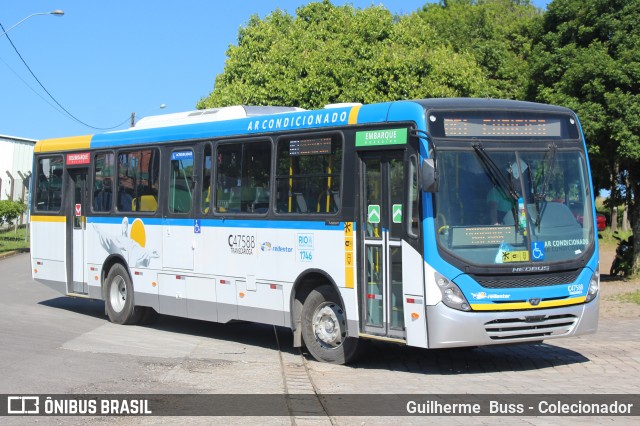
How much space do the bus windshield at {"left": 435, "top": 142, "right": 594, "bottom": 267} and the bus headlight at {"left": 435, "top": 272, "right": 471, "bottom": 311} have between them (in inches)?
11.7

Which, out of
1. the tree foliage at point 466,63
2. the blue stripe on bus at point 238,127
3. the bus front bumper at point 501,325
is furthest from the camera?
the tree foliage at point 466,63

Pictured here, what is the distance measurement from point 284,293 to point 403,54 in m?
22.6

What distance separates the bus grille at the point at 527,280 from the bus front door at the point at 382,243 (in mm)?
1037

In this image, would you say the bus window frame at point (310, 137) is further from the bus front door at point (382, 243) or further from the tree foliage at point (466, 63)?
the tree foliage at point (466, 63)

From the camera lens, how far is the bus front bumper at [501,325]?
34.1 feet

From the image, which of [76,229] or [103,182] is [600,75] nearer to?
[103,182]

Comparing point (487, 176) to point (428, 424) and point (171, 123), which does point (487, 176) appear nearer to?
point (428, 424)

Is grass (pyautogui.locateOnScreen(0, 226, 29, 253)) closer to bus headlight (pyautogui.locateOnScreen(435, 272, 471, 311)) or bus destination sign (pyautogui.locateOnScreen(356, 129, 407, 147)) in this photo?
bus destination sign (pyautogui.locateOnScreen(356, 129, 407, 147))

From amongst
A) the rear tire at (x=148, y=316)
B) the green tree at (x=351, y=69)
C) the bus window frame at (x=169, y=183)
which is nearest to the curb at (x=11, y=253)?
the green tree at (x=351, y=69)

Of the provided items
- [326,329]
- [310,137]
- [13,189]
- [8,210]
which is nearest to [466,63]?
[8,210]

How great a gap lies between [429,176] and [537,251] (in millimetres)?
1690

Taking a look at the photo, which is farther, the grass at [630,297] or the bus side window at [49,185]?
the grass at [630,297]

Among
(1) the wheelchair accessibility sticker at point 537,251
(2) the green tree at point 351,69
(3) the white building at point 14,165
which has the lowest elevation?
(1) the wheelchair accessibility sticker at point 537,251

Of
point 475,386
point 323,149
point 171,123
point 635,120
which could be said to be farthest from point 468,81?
point 475,386
